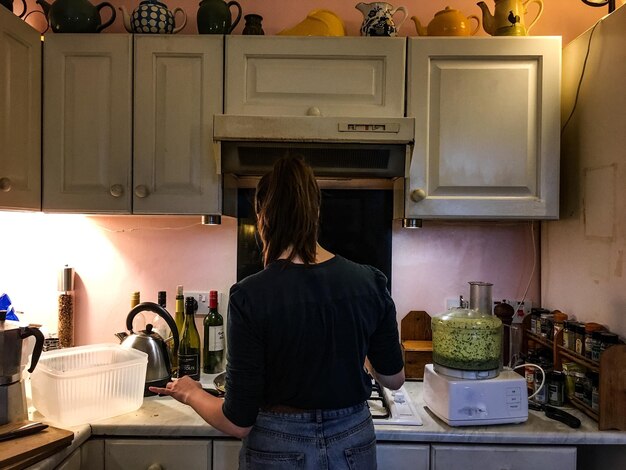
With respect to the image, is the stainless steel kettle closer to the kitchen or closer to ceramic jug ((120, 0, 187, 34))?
the kitchen

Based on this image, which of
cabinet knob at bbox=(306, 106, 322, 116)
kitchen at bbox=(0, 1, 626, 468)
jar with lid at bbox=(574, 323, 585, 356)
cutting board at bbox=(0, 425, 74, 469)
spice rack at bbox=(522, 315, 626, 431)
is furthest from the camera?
kitchen at bbox=(0, 1, 626, 468)

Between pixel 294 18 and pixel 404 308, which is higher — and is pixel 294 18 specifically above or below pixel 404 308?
above

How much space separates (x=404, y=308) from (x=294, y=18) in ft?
4.36

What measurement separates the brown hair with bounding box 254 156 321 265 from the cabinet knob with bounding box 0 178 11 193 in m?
0.98

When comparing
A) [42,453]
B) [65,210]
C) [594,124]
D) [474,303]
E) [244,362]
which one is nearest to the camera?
[244,362]

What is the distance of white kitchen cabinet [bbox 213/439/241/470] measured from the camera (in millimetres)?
1492

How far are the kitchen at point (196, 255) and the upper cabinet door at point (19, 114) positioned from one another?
1.37ft

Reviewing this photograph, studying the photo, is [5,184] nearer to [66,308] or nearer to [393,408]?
[66,308]

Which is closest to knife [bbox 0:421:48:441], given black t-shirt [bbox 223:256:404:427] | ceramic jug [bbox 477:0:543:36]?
black t-shirt [bbox 223:256:404:427]

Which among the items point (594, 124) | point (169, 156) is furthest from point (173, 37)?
point (594, 124)

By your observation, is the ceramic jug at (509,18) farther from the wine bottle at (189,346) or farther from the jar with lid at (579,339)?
the wine bottle at (189,346)

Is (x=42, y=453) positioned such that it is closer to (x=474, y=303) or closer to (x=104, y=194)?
(x=104, y=194)

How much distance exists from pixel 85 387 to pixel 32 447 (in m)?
0.26

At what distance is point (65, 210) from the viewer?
1.77 meters
